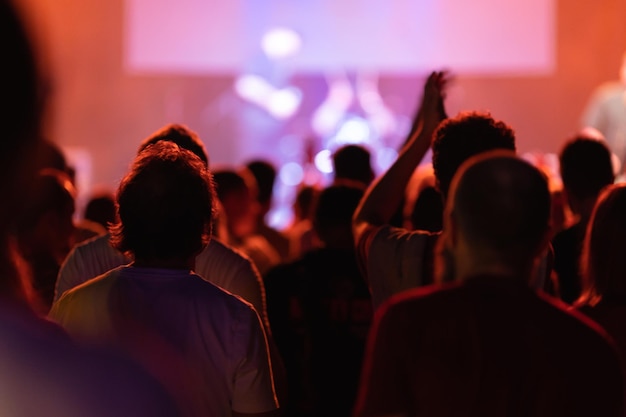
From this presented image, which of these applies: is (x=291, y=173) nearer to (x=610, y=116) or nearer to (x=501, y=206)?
(x=610, y=116)

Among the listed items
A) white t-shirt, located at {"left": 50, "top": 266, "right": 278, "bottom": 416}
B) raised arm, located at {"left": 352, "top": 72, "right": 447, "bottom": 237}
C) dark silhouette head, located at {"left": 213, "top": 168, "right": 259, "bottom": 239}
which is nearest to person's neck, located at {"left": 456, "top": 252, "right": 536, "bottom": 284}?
white t-shirt, located at {"left": 50, "top": 266, "right": 278, "bottom": 416}

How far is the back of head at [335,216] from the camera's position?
11.8ft

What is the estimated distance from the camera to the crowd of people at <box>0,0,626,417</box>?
773 mm

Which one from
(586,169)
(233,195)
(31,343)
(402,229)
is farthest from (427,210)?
(31,343)

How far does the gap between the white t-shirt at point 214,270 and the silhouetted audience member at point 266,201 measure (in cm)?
304

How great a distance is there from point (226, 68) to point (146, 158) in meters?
8.55

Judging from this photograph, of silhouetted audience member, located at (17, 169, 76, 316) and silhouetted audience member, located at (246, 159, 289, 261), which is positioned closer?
silhouetted audience member, located at (17, 169, 76, 316)

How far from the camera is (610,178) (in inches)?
150

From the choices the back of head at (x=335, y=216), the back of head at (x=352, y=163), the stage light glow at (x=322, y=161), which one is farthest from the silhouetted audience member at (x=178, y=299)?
the stage light glow at (x=322, y=161)

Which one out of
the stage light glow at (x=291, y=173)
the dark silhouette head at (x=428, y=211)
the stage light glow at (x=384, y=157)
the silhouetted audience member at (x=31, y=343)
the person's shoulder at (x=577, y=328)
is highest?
the silhouetted audience member at (x=31, y=343)

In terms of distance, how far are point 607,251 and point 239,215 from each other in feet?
8.45

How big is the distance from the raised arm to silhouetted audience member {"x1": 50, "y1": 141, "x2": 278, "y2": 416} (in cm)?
60

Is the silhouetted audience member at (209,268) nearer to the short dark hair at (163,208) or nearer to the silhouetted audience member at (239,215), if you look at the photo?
the short dark hair at (163,208)

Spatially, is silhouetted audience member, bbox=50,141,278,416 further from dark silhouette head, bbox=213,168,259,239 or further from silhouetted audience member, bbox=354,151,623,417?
dark silhouette head, bbox=213,168,259,239
